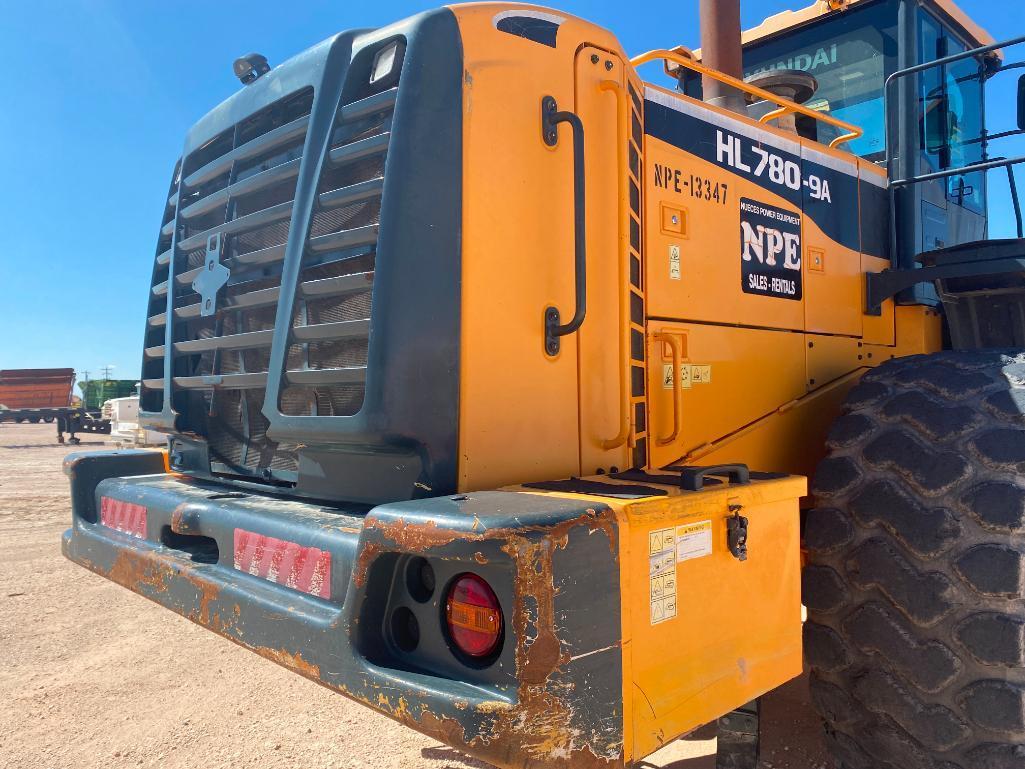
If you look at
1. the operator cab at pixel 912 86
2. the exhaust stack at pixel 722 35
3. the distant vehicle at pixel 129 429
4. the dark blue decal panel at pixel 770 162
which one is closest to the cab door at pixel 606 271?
the dark blue decal panel at pixel 770 162

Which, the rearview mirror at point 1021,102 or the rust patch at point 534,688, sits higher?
the rearview mirror at point 1021,102

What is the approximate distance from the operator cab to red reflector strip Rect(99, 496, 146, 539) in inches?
119

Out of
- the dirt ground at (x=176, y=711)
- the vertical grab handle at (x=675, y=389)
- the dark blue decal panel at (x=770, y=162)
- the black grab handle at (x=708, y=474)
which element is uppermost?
the dark blue decal panel at (x=770, y=162)

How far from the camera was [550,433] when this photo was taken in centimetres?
227

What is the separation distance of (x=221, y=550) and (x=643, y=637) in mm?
1352

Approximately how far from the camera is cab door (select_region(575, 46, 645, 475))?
235 cm

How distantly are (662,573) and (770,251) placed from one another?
1.70m

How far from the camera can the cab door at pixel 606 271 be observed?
92.4 inches

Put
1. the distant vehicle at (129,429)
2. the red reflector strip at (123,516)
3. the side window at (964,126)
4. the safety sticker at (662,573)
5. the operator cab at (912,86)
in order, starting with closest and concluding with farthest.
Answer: the safety sticker at (662,573)
the red reflector strip at (123,516)
the operator cab at (912,86)
the side window at (964,126)
the distant vehicle at (129,429)

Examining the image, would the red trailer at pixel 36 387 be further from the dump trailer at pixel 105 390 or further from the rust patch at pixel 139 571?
the rust patch at pixel 139 571

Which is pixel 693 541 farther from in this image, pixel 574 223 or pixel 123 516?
pixel 123 516

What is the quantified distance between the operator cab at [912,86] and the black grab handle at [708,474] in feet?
6.77

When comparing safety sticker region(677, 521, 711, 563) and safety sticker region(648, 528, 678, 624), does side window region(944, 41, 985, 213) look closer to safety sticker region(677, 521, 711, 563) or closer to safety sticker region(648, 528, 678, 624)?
safety sticker region(677, 521, 711, 563)

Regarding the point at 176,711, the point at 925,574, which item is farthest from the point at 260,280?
the point at 925,574
